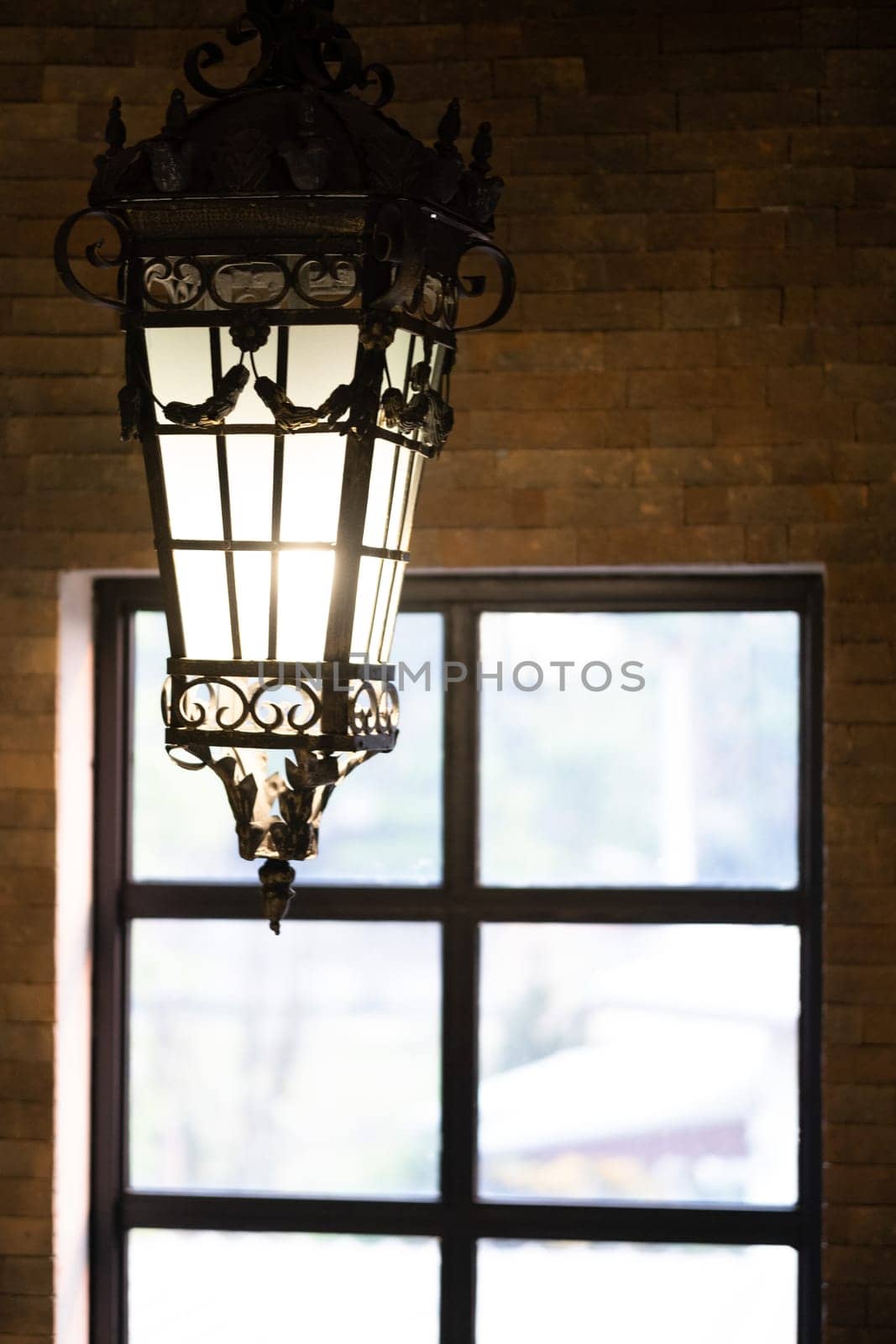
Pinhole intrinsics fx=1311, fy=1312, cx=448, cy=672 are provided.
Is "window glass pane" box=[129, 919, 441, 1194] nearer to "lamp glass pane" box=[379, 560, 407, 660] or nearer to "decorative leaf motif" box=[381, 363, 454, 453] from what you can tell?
"lamp glass pane" box=[379, 560, 407, 660]

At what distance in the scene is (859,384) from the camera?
2020 millimetres

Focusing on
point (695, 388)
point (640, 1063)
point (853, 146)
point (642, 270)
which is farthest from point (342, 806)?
point (853, 146)

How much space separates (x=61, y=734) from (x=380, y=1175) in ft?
2.96

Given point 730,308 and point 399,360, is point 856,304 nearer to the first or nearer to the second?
point 730,308

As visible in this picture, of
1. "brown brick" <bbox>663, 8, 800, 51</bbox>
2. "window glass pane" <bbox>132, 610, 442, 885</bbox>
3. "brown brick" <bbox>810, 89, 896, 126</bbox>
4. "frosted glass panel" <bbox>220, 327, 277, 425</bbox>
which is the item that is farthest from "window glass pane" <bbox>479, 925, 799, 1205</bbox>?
"brown brick" <bbox>663, 8, 800, 51</bbox>

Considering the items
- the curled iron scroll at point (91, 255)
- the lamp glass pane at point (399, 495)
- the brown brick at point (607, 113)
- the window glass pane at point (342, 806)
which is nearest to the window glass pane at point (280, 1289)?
the window glass pane at point (342, 806)

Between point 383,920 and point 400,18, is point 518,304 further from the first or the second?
point 383,920

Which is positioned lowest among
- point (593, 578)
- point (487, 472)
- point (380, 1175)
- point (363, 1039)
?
point (380, 1175)

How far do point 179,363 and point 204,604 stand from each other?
233 millimetres

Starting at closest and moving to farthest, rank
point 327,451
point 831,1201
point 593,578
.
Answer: point 327,451, point 831,1201, point 593,578

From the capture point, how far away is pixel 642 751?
7.19 ft

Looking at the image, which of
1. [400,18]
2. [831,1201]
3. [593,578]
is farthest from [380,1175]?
[400,18]

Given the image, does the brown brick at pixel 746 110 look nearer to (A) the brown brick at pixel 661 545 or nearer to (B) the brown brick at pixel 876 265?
(B) the brown brick at pixel 876 265

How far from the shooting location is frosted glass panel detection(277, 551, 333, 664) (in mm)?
1259
